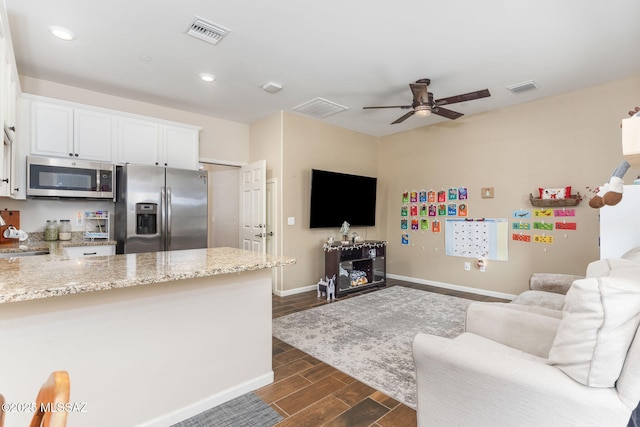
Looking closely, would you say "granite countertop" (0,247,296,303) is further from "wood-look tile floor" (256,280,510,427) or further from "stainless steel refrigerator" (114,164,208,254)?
"stainless steel refrigerator" (114,164,208,254)

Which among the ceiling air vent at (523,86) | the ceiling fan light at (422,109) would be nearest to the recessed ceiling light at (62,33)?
the ceiling fan light at (422,109)

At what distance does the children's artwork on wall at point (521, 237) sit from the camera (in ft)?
14.0

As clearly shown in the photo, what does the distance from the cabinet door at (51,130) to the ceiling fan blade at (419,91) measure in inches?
152

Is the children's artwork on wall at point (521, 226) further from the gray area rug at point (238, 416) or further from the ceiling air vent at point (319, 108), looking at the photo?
the gray area rug at point (238, 416)

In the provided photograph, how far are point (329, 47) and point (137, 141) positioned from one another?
8.89 ft

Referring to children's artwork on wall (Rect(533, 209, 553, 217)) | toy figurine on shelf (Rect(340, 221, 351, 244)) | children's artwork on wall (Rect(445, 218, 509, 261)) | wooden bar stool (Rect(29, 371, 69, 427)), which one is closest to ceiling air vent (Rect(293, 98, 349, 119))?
toy figurine on shelf (Rect(340, 221, 351, 244))

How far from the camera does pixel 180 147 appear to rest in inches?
169

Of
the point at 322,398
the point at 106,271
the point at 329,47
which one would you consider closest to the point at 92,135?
the point at 106,271

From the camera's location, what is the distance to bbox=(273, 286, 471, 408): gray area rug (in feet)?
7.85

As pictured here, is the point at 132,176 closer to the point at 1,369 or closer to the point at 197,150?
the point at 197,150

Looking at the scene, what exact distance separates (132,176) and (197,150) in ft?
3.39

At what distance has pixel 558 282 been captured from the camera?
293 centimetres

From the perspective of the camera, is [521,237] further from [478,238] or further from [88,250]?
[88,250]

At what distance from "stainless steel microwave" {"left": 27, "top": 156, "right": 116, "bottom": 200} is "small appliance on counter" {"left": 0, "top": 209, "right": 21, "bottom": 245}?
0.45 meters
